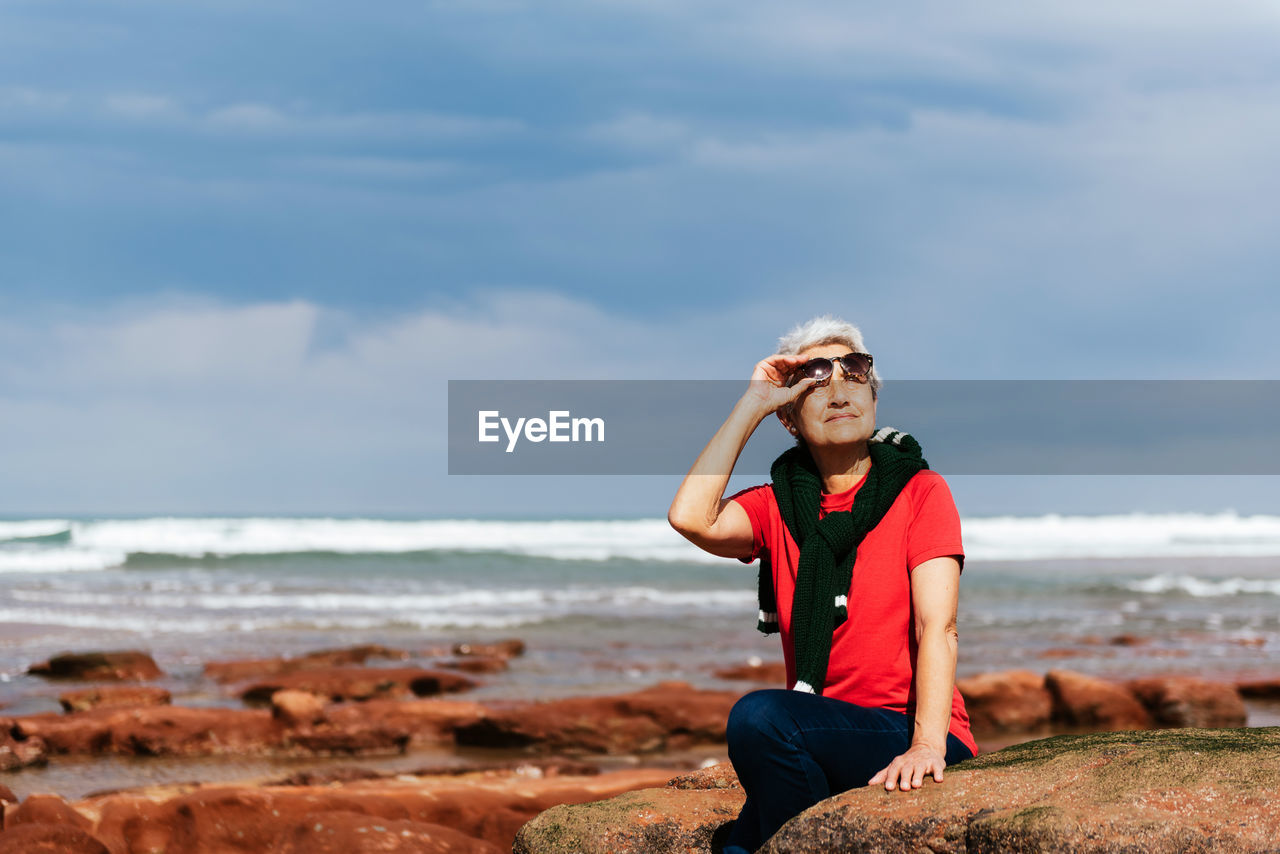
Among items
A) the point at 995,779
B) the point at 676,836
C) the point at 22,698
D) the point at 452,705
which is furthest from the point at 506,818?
the point at 22,698

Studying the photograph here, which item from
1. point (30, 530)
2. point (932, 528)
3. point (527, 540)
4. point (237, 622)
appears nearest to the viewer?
point (932, 528)

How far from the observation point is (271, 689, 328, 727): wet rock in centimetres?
889

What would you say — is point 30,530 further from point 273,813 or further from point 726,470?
point 726,470

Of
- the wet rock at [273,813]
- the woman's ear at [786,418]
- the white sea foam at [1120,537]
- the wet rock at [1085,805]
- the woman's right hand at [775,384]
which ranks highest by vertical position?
the woman's right hand at [775,384]

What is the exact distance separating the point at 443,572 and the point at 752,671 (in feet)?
62.1

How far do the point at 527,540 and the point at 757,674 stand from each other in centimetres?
3247

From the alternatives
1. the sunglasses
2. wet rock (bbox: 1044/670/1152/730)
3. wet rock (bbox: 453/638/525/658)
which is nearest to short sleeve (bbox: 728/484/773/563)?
the sunglasses

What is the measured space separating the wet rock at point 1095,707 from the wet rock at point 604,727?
11.4 ft

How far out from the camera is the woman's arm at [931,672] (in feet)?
9.93

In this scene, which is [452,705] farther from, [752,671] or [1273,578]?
[1273,578]

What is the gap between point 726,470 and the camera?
11.6 feet

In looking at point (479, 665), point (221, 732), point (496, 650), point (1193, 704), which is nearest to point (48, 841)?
point (221, 732)

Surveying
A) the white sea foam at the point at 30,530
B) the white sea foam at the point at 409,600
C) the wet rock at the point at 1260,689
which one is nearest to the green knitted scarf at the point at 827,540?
the wet rock at the point at 1260,689

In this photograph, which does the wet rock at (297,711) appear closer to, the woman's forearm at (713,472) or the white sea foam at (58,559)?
the woman's forearm at (713,472)
